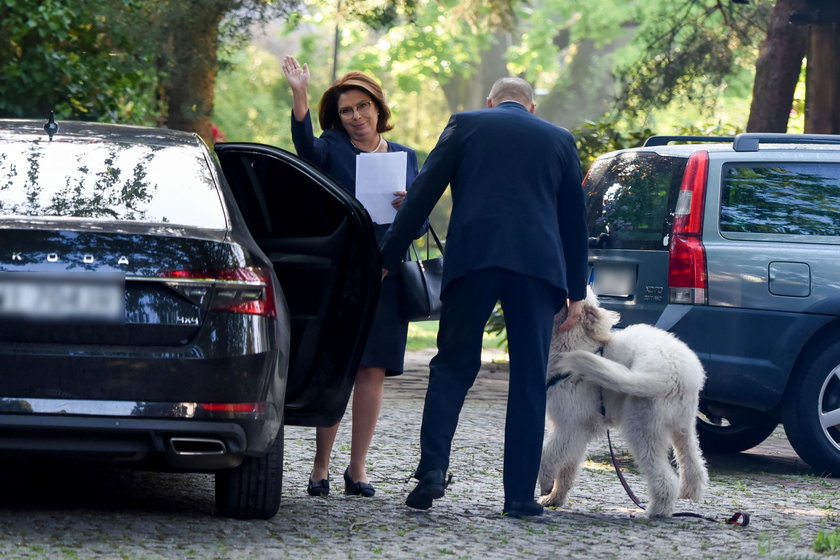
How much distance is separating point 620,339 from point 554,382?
1.20 ft

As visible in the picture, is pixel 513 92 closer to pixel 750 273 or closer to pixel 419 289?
pixel 419 289

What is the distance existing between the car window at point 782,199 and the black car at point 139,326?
333cm

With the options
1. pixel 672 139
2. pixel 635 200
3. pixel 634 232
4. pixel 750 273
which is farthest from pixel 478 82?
pixel 750 273

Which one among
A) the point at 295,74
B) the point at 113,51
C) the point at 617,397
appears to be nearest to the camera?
the point at 617,397

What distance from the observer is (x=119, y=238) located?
4926 mm

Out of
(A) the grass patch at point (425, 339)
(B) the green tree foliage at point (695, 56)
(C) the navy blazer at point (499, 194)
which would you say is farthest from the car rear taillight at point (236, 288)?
(B) the green tree foliage at point (695, 56)

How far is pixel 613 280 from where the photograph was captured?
8.16 meters

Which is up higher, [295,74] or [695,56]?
[695,56]

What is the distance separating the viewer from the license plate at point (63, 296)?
4785 mm

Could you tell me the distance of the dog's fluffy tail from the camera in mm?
6027

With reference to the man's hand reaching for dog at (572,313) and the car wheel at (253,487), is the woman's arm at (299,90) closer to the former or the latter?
the man's hand reaching for dog at (572,313)

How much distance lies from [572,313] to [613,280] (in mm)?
2056

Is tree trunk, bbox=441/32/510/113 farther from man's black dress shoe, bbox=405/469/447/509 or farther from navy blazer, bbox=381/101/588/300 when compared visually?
man's black dress shoe, bbox=405/469/447/509

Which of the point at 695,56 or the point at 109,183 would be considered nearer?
the point at 109,183
